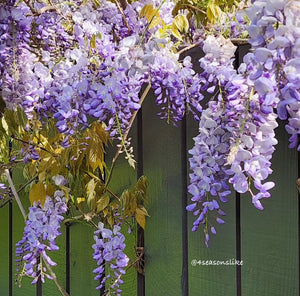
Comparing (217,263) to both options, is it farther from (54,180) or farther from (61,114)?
(61,114)

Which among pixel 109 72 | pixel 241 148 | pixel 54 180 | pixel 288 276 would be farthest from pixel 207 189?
pixel 54 180

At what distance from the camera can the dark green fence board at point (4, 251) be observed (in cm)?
→ 254

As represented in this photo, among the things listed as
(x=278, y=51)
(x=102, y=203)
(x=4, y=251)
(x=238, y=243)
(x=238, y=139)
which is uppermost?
(x=278, y=51)

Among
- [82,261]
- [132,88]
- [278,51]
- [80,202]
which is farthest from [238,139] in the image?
[82,261]

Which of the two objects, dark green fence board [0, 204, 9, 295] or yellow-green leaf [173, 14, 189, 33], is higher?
yellow-green leaf [173, 14, 189, 33]

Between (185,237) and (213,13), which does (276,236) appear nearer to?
(185,237)

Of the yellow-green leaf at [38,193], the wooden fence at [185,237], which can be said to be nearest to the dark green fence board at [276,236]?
the wooden fence at [185,237]

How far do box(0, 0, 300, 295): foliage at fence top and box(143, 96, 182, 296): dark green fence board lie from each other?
7 centimetres

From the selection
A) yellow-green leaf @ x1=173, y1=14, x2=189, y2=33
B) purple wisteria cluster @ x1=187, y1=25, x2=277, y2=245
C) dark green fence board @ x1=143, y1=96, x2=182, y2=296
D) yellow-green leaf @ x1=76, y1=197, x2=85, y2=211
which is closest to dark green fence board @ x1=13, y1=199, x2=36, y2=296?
yellow-green leaf @ x1=76, y1=197, x2=85, y2=211

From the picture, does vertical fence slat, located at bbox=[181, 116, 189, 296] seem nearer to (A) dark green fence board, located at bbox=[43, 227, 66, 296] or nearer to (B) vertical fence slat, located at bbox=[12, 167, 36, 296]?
(A) dark green fence board, located at bbox=[43, 227, 66, 296]

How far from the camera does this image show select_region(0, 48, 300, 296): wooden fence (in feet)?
4.86

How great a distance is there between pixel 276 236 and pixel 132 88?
21.2 inches

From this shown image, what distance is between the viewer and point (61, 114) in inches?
52.5

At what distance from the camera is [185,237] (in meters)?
1.74
